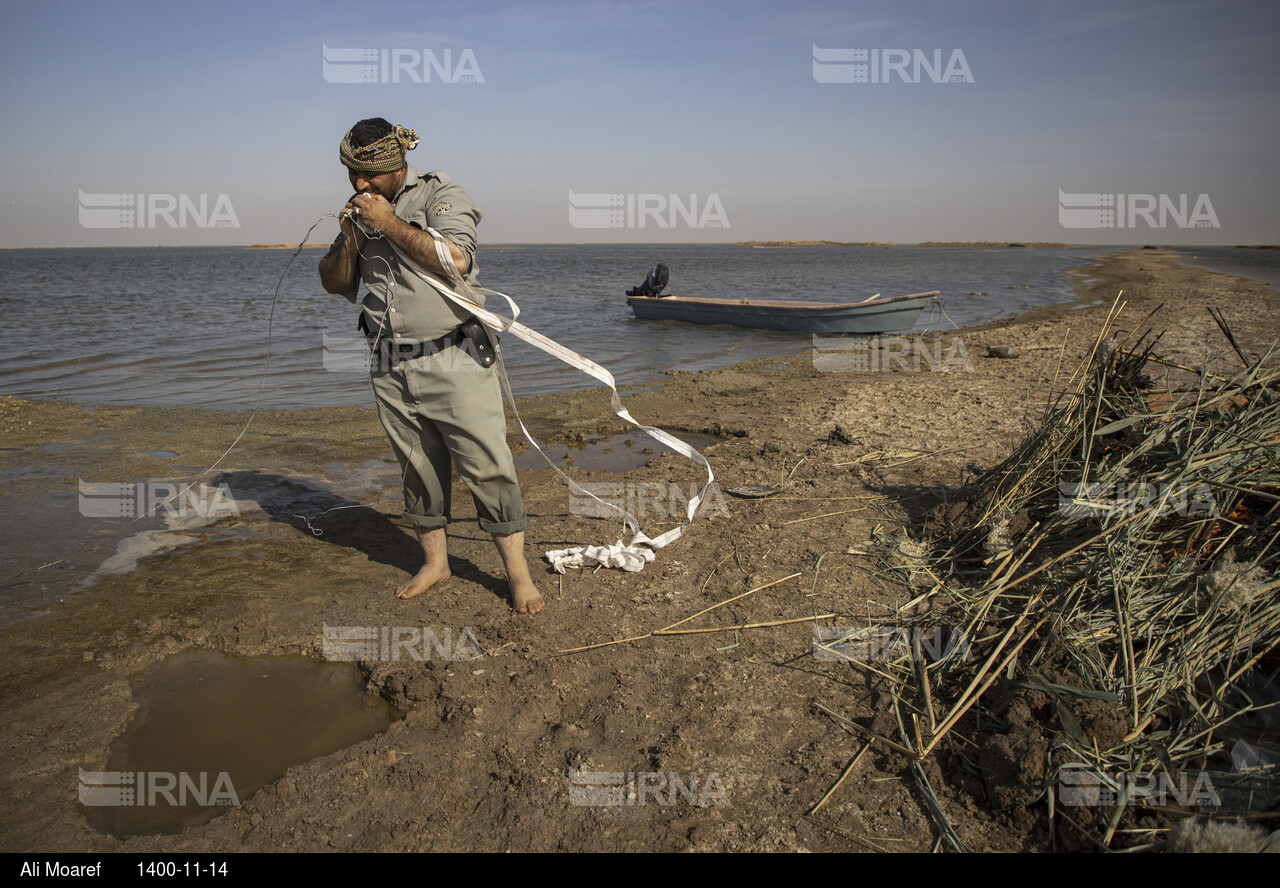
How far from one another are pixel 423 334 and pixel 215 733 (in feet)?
5.31

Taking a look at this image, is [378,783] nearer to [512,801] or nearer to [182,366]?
[512,801]

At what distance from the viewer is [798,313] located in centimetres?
1381

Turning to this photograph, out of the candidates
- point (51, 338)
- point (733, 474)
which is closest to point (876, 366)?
point (733, 474)

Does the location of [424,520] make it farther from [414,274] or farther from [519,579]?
[414,274]

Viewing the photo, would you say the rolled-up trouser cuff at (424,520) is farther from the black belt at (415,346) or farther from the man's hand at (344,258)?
the man's hand at (344,258)

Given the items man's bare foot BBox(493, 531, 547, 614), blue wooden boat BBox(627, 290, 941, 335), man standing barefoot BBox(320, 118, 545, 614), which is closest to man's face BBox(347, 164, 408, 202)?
man standing barefoot BBox(320, 118, 545, 614)

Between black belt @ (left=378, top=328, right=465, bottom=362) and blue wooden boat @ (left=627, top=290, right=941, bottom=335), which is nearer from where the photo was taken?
black belt @ (left=378, top=328, right=465, bottom=362)

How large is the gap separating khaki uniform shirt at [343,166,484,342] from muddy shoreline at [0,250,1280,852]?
127 cm

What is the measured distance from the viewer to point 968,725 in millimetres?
2326

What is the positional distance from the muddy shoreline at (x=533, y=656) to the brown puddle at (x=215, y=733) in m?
0.07

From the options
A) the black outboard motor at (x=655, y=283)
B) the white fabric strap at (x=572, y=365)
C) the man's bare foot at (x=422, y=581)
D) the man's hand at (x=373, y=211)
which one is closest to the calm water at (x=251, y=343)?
the black outboard motor at (x=655, y=283)

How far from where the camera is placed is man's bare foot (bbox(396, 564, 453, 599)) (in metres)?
3.27

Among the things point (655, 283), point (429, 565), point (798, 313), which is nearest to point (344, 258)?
point (429, 565)

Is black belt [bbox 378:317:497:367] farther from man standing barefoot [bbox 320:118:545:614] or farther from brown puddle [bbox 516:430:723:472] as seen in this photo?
brown puddle [bbox 516:430:723:472]
